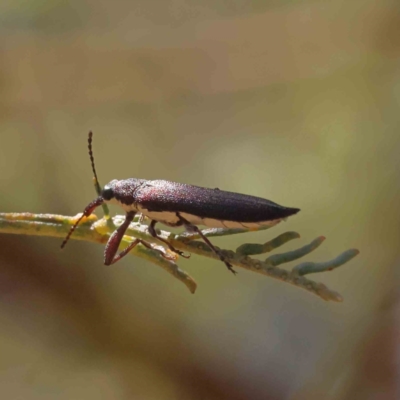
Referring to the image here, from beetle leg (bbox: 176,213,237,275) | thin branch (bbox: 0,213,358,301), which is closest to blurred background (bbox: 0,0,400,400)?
beetle leg (bbox: 176,213,237,275)

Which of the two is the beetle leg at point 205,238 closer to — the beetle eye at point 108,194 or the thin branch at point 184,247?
the thin branch at point 184,247

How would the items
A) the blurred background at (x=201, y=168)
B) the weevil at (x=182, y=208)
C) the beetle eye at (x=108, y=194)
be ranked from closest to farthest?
the weevil at (x=182, y=208) → the beetle eye at (x=108, y=194) → the blurred background at (x=201, y=168)

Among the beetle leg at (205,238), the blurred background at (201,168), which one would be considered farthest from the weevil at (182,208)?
the blurred background at (201,168)

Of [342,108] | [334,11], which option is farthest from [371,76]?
[334,11]

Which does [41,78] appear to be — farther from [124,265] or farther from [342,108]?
[342,108]

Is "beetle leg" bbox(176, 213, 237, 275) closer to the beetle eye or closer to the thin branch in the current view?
the thin branch

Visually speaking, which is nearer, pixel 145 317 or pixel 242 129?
pixel 145 317
